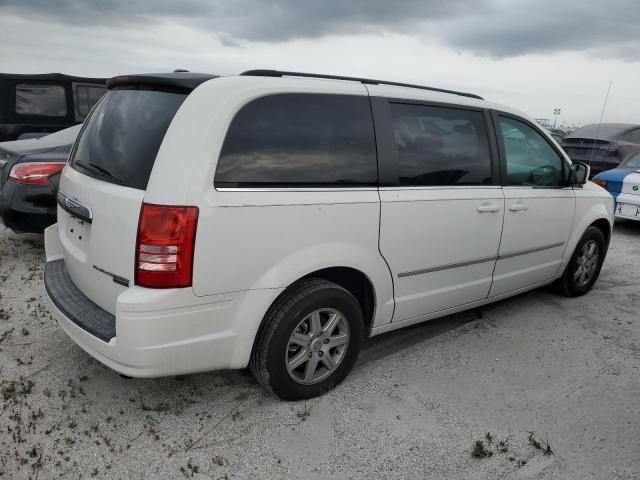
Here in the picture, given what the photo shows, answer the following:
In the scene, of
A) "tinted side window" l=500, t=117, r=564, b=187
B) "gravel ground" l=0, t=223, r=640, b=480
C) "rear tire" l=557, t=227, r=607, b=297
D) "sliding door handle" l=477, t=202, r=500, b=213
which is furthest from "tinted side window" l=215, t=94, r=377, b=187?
"rear tire" l=557, t=227, r=607, b=297

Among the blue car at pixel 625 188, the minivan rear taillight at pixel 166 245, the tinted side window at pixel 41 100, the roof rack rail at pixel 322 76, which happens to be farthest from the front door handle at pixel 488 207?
the tinted side window at pixel 41 100

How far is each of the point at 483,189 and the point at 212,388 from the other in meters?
2.16

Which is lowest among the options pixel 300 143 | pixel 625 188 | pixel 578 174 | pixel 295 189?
pixel 625 188

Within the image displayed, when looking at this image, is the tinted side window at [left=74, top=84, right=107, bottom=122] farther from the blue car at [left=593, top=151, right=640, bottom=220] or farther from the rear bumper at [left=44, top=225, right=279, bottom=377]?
the blue car at [left=593, top=151, right=640, bottom=220]

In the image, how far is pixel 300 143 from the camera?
279cm

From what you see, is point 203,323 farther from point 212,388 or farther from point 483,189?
point 483,189

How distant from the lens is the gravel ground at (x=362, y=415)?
2.54m

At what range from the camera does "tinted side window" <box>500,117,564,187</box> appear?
12.9 feet

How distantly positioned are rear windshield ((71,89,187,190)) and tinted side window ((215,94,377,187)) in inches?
13.7

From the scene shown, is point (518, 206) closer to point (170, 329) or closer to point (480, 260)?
point (480, 260)

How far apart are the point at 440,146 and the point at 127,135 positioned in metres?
1.86

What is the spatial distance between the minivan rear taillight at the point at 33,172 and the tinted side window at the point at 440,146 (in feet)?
11.6

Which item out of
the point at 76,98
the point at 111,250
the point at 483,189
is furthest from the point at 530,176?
the point at 76,98

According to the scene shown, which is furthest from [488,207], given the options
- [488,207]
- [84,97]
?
[84,97]
